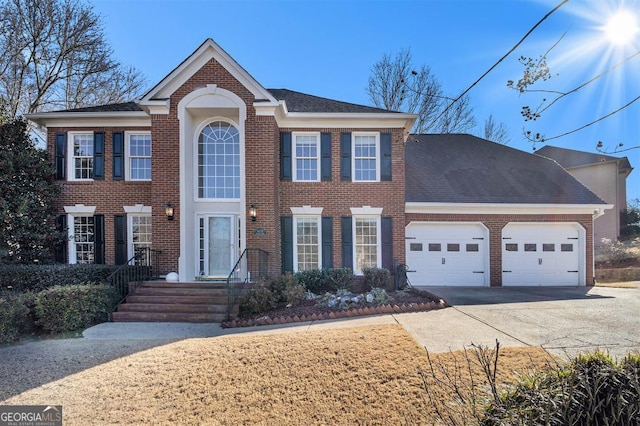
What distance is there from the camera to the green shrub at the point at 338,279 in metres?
9.84

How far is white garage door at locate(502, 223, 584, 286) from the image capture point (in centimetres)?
1223

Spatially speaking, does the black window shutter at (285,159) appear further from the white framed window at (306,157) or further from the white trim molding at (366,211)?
the white trim molding at (366,211)

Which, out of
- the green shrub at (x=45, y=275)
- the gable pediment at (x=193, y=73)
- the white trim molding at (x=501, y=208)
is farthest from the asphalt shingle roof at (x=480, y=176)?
the green shrub at (x=45, y=275)

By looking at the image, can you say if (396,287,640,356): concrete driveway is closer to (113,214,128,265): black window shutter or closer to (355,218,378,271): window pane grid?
(355,218,378,271): window pane grid

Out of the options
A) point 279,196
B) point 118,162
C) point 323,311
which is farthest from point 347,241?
point 118,162

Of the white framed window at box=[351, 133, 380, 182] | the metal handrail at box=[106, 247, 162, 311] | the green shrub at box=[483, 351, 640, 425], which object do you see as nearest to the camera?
the green shrub at box=[483, 351, 640, 425]

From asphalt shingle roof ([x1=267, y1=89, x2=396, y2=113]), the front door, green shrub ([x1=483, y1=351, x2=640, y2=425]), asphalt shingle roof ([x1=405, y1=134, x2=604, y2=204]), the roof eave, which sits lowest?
green shrub ([x1=483, y1=351, x2=640, y2=425])

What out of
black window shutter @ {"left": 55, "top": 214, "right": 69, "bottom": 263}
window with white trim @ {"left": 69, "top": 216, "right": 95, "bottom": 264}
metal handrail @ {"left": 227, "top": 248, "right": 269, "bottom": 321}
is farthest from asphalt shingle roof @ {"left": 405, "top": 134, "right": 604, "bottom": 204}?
black window shutter @ {"left": 55, "top": 214, "right": 69, "bottom": 263}

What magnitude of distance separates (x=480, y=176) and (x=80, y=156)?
15.1 m

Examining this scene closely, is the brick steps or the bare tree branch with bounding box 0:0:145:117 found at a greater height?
the bare tree branch with bounding box 0:0:145:117

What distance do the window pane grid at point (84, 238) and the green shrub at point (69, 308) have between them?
4.13 m

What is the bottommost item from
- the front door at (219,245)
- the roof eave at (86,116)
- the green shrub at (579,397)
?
the green shrub at (579,397)

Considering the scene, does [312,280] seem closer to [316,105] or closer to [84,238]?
[316,105]

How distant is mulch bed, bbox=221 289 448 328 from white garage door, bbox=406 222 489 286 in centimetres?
355
